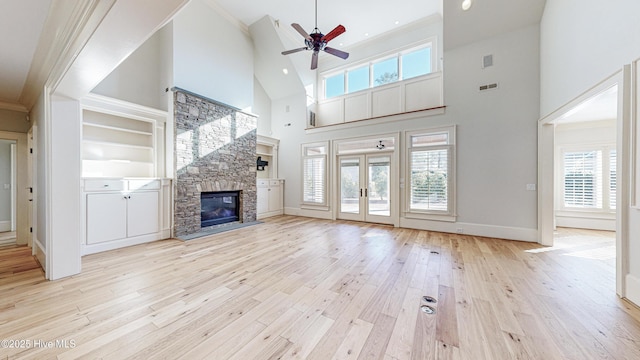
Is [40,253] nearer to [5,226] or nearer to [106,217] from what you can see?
[106,217]

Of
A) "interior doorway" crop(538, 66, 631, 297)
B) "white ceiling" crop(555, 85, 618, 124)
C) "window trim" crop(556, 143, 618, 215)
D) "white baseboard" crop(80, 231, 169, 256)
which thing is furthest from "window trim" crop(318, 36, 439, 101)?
"white baseboard" crop(80, 231, 169, 256)

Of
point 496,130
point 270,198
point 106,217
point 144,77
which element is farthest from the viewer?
point 270,198

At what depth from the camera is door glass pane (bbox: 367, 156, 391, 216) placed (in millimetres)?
6039

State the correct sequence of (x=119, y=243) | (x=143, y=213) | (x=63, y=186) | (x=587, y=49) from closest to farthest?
1. (x=63, y=186)
2. (x=587, y=49)
3. (x=119, y=243)
4. (x=143, y=213)

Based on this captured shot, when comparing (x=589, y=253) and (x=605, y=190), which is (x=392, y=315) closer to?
(x=589, y=253)

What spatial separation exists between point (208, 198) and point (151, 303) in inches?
137

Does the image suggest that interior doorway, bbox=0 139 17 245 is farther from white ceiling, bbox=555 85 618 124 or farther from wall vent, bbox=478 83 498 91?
white ceiling, bbox=555 85 618 124

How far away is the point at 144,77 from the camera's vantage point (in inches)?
190

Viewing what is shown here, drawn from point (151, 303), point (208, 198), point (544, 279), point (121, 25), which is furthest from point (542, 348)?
point (208, 198)

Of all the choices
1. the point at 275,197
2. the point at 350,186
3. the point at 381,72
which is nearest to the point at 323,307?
the point at 350,186

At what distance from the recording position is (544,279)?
8.98 ft

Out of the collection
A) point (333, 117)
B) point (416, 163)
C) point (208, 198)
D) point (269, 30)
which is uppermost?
point (269, 30)

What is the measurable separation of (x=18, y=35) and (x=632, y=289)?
6.85m

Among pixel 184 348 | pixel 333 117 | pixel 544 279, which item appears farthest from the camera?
pixel 333 117
